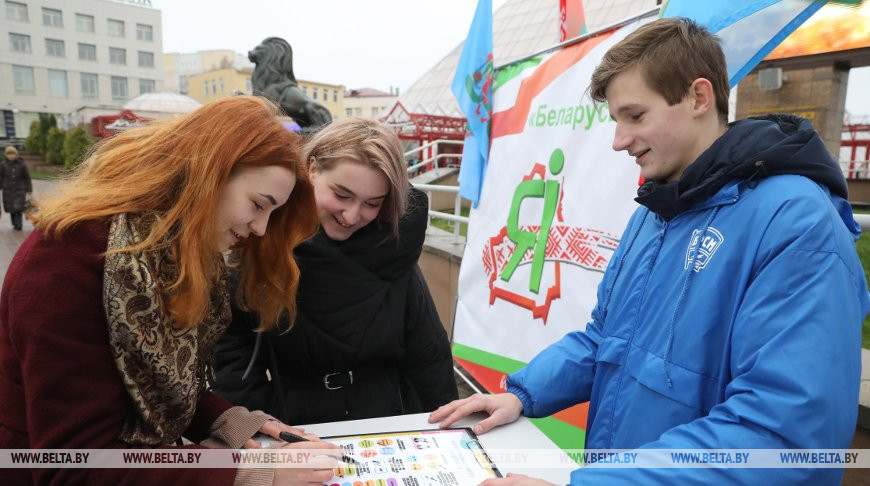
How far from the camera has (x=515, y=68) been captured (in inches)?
128

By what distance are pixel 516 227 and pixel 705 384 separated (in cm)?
196

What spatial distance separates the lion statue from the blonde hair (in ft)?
19.6

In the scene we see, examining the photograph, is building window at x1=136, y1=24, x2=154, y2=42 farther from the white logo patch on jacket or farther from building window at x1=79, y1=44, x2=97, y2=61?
the white logo patch on jacket

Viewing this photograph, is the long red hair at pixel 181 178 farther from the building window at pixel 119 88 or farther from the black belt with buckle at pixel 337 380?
the building window at pixel 119 88

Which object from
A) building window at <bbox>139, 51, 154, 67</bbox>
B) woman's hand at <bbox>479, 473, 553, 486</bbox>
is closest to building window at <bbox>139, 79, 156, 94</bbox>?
building window at <bbox>139, 51, 154, 67</bbox>

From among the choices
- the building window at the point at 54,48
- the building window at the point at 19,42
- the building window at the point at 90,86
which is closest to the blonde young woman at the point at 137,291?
the building window at the point at 90,86

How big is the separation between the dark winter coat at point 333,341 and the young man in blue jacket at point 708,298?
59 centimetres

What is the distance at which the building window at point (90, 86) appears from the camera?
46375mm

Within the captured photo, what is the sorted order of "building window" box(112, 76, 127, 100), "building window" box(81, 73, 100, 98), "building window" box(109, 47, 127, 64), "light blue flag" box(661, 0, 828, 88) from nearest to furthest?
"light blue flag" box(661, 0, 828, 88), "building window" box(81, 73, 100, 98), "building window" box(109, 47, 127, 64), "building window" box(112, 76, 127, 100)

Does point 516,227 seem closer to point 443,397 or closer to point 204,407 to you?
point 443,397

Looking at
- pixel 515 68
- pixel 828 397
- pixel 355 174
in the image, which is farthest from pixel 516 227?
pixel 828 397

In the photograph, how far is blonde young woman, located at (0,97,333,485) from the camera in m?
0.97

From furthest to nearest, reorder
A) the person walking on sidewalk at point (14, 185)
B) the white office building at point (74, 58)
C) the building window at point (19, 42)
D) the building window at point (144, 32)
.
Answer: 1. the building window at point (144, 32)
2. the building window at point (19, 42)
3. the white office building at point (74, 58)
4. the person walking on sidewalk at point (14, 185)

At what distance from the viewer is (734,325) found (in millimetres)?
1023
